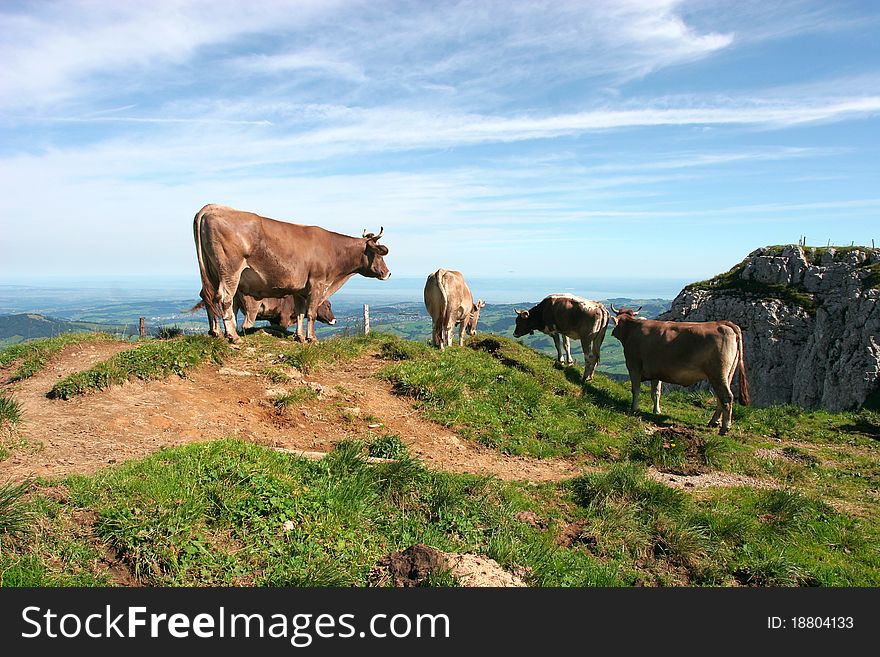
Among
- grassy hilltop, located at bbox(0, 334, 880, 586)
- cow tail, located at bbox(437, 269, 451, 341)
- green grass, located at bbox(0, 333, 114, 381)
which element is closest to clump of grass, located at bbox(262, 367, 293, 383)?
grassy hilltop, located at bbox(0, 334, 880, 586)

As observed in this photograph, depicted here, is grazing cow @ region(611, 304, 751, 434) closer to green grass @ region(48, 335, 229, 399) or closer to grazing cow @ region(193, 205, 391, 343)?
grazing cow @ region(193, 205, 391, 343)

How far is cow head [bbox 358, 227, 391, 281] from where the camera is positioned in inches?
618

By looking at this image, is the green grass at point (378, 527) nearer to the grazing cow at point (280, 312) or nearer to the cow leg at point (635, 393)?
the cow leg at point (635, 393)

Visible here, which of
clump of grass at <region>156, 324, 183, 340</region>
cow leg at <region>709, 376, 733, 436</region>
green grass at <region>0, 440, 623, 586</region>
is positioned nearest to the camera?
green grass at <region>0, 440, 623, 586</region>

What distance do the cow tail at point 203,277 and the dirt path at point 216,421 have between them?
177 cm

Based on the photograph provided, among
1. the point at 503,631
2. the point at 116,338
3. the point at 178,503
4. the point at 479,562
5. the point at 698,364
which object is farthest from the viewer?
the point at 116,338

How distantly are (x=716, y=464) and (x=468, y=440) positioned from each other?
469cm

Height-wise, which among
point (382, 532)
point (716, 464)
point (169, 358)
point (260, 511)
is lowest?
point (716, 464)

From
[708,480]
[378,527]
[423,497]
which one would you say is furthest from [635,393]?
[378,527]

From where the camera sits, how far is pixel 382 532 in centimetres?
579

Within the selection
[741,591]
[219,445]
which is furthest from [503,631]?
[219,445]

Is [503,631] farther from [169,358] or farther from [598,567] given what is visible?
[169,358]

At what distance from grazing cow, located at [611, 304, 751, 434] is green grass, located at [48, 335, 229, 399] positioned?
10.3 meters

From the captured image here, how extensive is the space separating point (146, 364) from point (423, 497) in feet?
20.1
